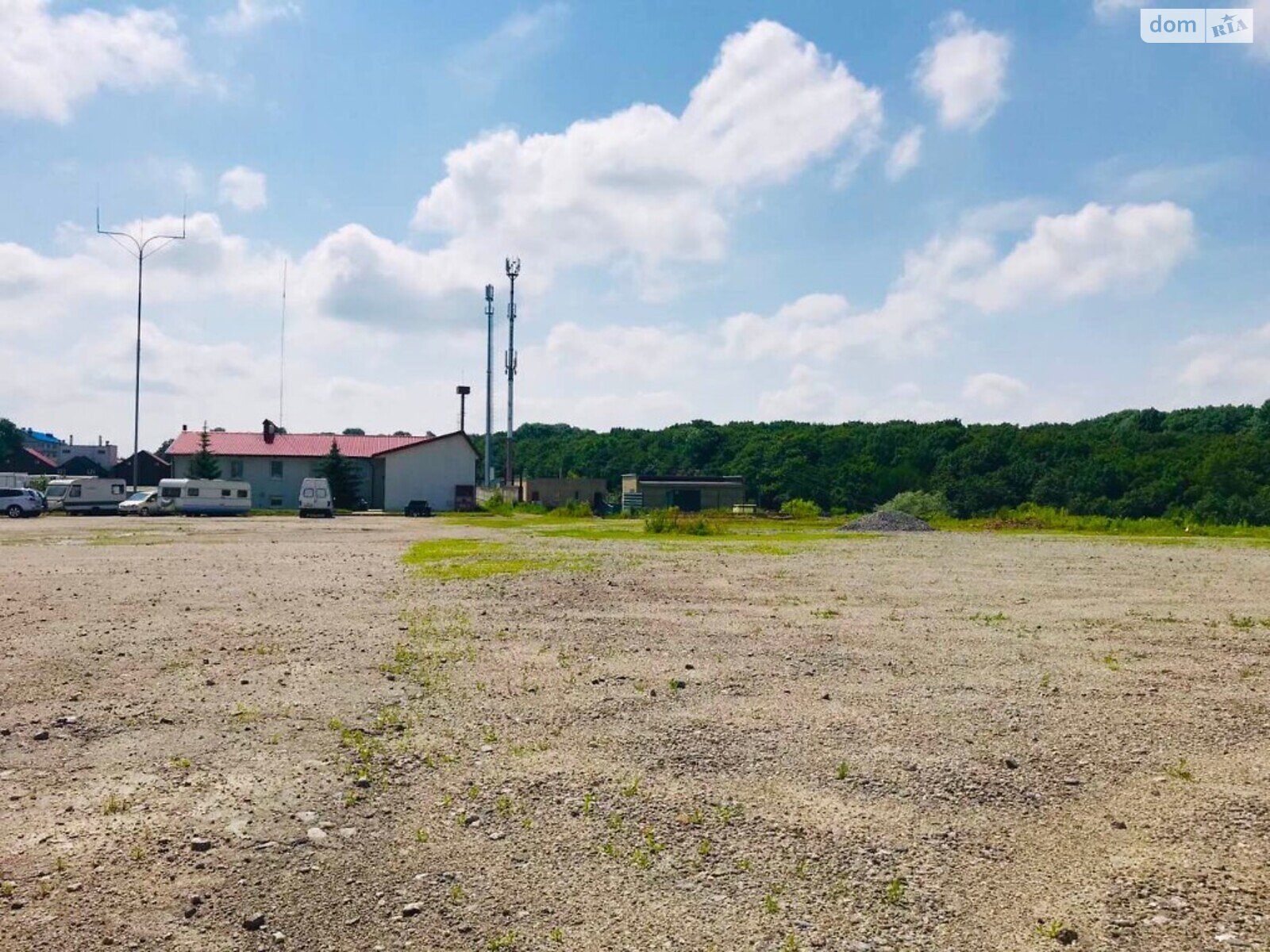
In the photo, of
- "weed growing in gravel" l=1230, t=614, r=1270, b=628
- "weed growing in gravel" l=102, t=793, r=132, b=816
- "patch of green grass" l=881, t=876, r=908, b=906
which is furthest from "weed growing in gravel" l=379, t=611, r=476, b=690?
"weed growing in gravel" l=1230, t=614, r=1270, b=628

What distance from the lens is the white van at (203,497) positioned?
57562 mm

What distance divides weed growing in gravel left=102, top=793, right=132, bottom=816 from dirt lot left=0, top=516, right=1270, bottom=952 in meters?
0.05

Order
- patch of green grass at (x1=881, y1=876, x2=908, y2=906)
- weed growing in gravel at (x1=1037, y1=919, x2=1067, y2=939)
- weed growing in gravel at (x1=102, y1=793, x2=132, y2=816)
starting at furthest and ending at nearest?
weed growing in gravel at (x1=102, y1=793, x2=132, y2=816), patch of green grass at (x1=881, y1=876, x2=908, y2=906), weed growing in gravel at (x1=1037, y1=919, x2=1067, y2=939)

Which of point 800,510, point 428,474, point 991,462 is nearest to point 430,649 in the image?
point 800,510

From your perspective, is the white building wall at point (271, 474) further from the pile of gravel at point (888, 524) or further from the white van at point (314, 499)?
the pile of gravel at point (888, 524)

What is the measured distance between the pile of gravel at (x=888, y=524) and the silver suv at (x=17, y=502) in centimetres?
4417

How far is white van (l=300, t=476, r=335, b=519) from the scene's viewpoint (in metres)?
55.7

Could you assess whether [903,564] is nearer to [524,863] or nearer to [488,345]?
[524,863]

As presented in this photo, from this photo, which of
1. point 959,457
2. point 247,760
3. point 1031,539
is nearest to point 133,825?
point 247,760

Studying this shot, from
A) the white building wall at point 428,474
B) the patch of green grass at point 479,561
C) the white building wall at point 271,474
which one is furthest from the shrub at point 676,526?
the white building wall at point 271,474

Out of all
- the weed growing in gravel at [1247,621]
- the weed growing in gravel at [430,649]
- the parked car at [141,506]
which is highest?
the parked car at [141,506]

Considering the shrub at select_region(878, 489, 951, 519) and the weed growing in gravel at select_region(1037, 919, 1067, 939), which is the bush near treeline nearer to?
the shrub at select_region(878, 489, 951, 519)

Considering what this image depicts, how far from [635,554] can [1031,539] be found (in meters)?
20.6

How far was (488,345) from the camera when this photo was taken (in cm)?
8062
